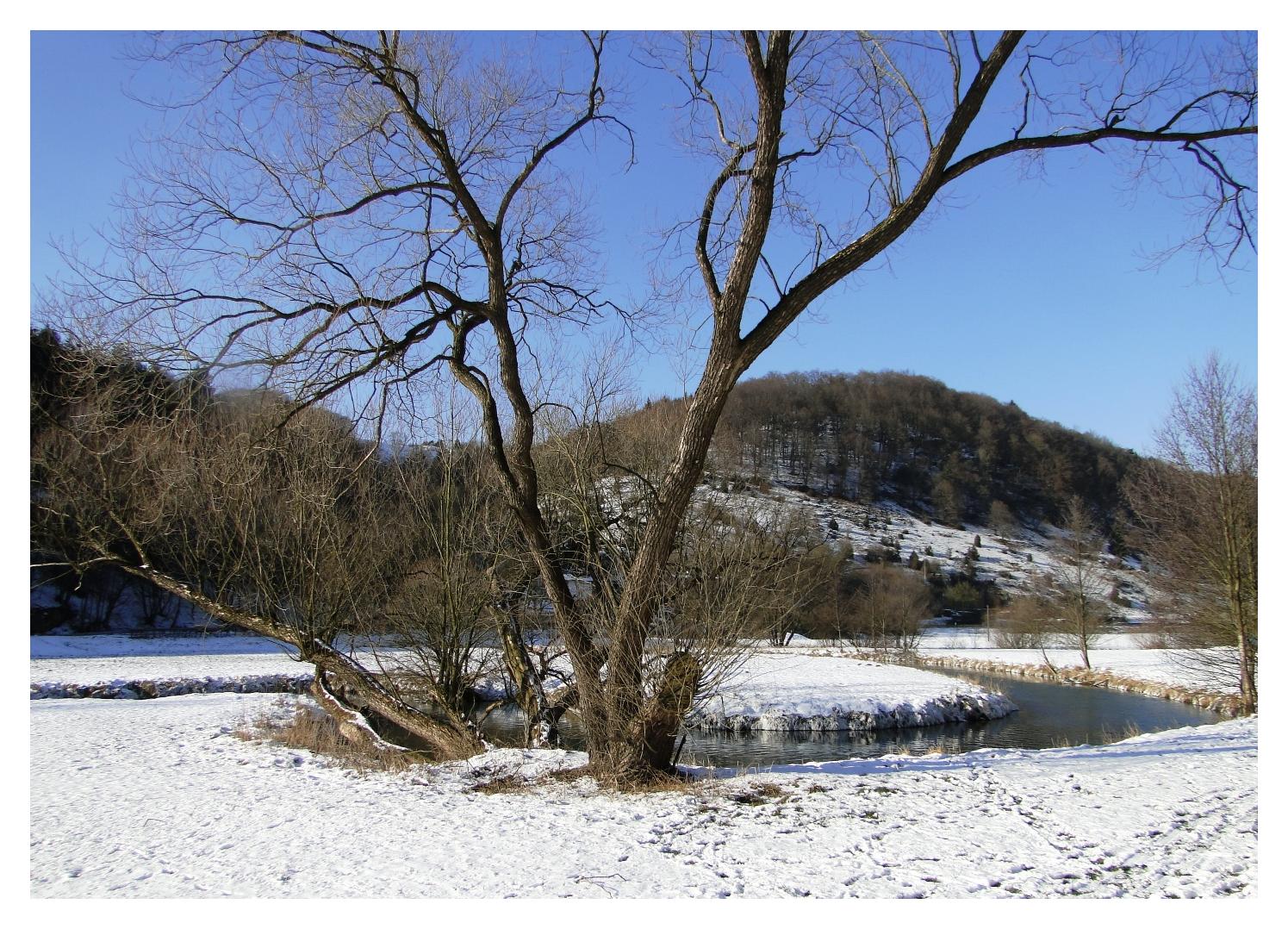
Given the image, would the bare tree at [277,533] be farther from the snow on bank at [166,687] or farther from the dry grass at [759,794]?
the snow on bank at [166,687]

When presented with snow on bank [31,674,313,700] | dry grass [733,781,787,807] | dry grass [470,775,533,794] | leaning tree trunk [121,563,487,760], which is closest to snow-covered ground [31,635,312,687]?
snow on bank [31,674,313,700]

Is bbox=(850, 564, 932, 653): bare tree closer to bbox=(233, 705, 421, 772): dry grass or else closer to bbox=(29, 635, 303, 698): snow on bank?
bbox=(29, 635, 303, 698): snow on bank

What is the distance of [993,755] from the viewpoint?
788cm

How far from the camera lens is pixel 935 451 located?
73625 mm

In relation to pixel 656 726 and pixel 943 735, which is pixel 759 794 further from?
pixel 943 735

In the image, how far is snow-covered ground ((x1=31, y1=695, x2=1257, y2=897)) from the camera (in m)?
4.29

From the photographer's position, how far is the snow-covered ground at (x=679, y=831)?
4.29 metres

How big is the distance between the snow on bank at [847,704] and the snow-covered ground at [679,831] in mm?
6968

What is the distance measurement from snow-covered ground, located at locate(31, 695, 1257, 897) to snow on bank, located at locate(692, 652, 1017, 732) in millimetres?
6968

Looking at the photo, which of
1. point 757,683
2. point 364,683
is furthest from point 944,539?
point 364,683

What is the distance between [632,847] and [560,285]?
228 inches

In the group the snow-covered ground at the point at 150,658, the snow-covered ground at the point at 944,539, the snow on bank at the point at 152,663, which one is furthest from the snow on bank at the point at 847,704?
the snow-covered ground at the point at 944,539

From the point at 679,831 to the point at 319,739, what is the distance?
7251 mm

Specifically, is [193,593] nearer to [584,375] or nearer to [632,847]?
[584,375]
